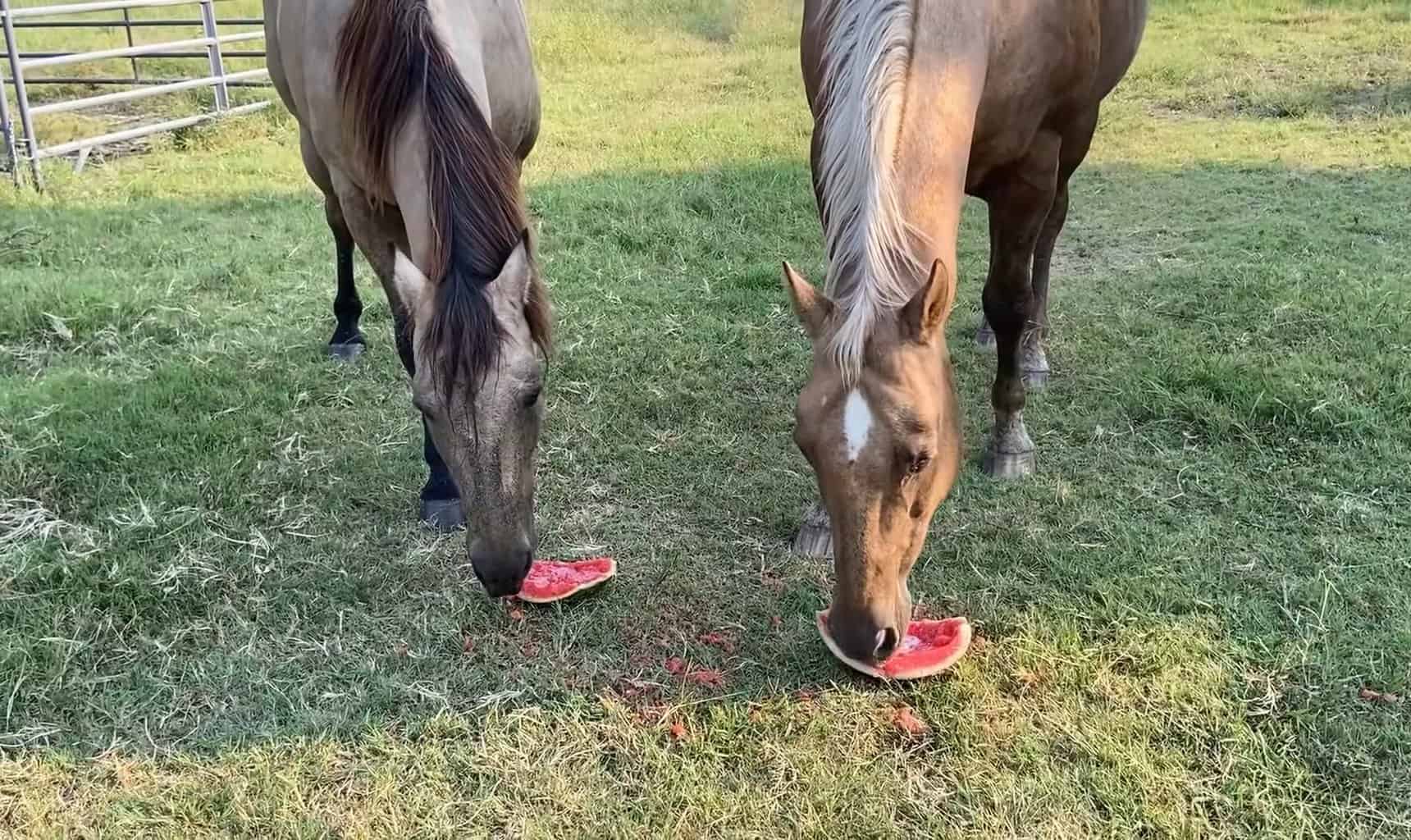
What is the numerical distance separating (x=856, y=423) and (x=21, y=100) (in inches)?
300

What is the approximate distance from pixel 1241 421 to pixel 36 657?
388 cm

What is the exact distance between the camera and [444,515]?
123 inches

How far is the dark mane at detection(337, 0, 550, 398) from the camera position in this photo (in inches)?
83.5

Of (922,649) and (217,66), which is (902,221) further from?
(217,66)

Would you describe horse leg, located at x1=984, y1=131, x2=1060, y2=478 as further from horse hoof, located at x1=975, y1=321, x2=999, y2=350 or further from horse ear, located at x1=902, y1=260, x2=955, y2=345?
horse ear, located at x1=902, y1=260, x2=955, y2=345

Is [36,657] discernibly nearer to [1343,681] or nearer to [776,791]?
[776,791]

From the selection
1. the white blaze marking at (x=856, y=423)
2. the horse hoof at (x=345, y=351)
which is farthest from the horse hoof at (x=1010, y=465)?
the horse hoof at (x=345, y=351)

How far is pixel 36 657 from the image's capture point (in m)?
2.49

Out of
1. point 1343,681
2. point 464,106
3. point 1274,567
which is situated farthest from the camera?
Answer: point 1274,567

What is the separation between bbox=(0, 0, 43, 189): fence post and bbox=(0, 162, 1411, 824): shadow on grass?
1.95 metres

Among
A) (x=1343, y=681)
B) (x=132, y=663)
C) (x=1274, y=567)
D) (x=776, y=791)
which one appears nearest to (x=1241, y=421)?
(x=1274, y=567)

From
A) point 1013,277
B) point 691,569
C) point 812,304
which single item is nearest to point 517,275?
point 812,304

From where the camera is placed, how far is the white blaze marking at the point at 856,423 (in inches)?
76.9

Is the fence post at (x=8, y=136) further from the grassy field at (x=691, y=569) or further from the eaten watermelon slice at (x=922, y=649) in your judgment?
the eaten watermelon slice at (x=922, y=649)
